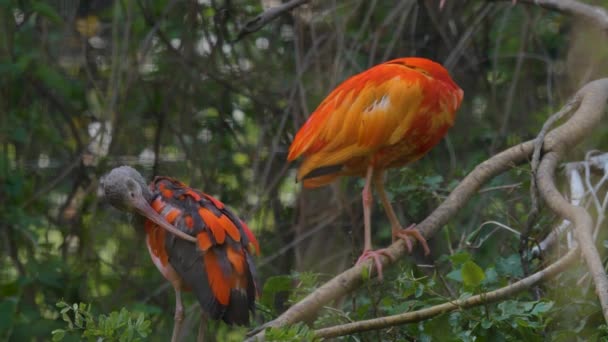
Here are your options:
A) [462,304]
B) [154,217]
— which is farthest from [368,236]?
[462,304]

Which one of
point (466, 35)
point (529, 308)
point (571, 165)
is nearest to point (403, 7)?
point (466, 35)

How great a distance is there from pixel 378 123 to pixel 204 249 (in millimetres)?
925

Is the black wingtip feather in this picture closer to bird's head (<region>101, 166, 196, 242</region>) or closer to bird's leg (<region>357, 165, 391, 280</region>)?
bird's leg (<region>357, 165, 391, 280</region>)

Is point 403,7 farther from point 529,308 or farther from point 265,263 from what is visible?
point 529,308

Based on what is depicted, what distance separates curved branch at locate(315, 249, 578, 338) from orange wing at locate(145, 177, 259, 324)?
938mm

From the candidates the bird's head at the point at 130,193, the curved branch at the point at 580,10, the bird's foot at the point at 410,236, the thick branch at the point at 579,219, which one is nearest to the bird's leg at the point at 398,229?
the bird's foot at the point at 410,236

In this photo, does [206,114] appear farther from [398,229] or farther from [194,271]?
[194,271]

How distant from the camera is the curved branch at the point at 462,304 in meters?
3.46

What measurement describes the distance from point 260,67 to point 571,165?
9.50 feet

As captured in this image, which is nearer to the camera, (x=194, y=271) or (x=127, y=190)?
(x=194, y=271)

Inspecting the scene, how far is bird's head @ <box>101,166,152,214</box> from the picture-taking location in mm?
4801

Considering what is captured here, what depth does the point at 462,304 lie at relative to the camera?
11.6 feet

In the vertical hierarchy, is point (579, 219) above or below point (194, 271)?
above

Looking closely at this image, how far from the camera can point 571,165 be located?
15.1ft
